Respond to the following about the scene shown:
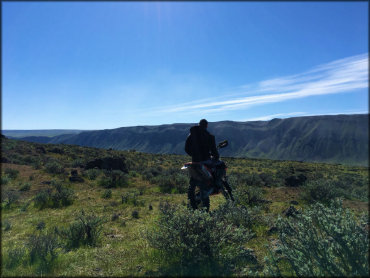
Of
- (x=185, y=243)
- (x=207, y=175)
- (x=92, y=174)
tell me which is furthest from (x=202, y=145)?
(x=92, y=174)

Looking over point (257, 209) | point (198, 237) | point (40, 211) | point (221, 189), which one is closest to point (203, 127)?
point (221, 189)

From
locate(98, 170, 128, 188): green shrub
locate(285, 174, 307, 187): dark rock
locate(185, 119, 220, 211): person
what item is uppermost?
locate(185, 119, 220, 211): person

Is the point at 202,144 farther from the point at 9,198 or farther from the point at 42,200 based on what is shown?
the point at 9,198

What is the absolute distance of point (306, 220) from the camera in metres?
3.45

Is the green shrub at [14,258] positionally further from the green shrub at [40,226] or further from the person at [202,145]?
the person at [202,145]

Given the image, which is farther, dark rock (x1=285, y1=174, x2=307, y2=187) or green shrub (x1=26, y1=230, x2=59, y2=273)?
dark rock (x1=285, y1=174, x2=307, y2=187)

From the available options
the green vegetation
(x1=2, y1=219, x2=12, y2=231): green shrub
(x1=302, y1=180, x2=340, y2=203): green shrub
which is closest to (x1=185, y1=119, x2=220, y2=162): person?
the green vegetation

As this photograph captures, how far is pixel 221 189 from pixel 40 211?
7.73 meters

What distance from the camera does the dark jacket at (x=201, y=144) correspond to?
5.57m

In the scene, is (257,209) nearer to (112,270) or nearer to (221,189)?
(221,189)

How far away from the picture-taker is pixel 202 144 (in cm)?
562

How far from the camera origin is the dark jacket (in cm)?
557

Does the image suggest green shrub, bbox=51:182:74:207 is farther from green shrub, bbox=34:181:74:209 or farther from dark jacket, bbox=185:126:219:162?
dark jacket, bbox=185:126:219:162

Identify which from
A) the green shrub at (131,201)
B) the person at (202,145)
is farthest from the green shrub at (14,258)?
the green shrub at (131,201)
